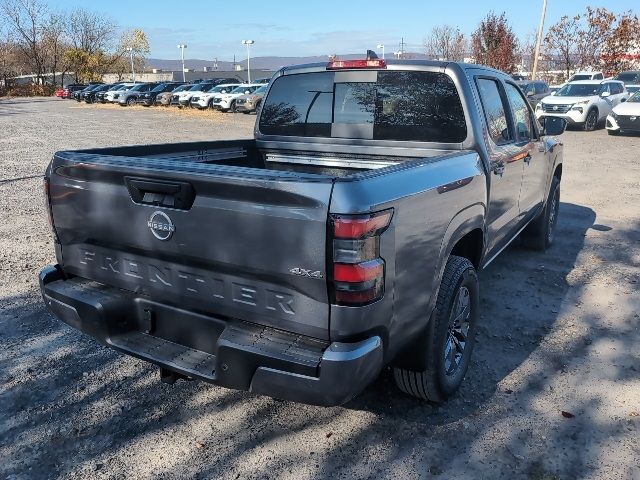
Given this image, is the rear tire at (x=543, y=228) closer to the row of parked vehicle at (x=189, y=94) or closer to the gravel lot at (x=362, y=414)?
the gravel lot at (x=362, y=414)

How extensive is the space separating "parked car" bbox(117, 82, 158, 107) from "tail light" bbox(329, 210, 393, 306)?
4119 cm

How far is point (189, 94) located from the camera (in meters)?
34.6

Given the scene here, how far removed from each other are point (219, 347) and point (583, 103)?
1957 cm

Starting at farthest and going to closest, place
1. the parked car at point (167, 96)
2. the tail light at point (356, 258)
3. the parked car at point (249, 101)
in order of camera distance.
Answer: the parked car at point (167, 96) → the parked car at point (249, 101) → the tail light at point (356, 258)

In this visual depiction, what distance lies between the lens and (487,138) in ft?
12.3

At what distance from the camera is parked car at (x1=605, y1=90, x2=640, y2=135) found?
16.8 m

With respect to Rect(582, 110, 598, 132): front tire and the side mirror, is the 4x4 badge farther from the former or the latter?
Rect(582, 110, 598, 132): front tire

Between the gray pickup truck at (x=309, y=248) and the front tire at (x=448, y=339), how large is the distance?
12mm

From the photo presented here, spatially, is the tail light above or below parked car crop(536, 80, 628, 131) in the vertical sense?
below

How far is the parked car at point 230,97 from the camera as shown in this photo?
1187 inches

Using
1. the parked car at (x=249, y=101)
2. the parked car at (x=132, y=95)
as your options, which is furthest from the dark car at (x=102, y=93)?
the parked car at (x=249, y=101)

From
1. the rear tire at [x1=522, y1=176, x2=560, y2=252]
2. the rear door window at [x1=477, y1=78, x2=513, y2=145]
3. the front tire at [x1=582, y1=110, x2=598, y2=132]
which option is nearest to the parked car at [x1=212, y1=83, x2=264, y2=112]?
the front tire at [x1=582, y1=110, x2=598, y2=132]

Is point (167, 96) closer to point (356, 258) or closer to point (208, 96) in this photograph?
point (208, 96)

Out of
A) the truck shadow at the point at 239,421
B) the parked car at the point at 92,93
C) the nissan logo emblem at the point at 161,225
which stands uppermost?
the parked car at the point at 92,93
